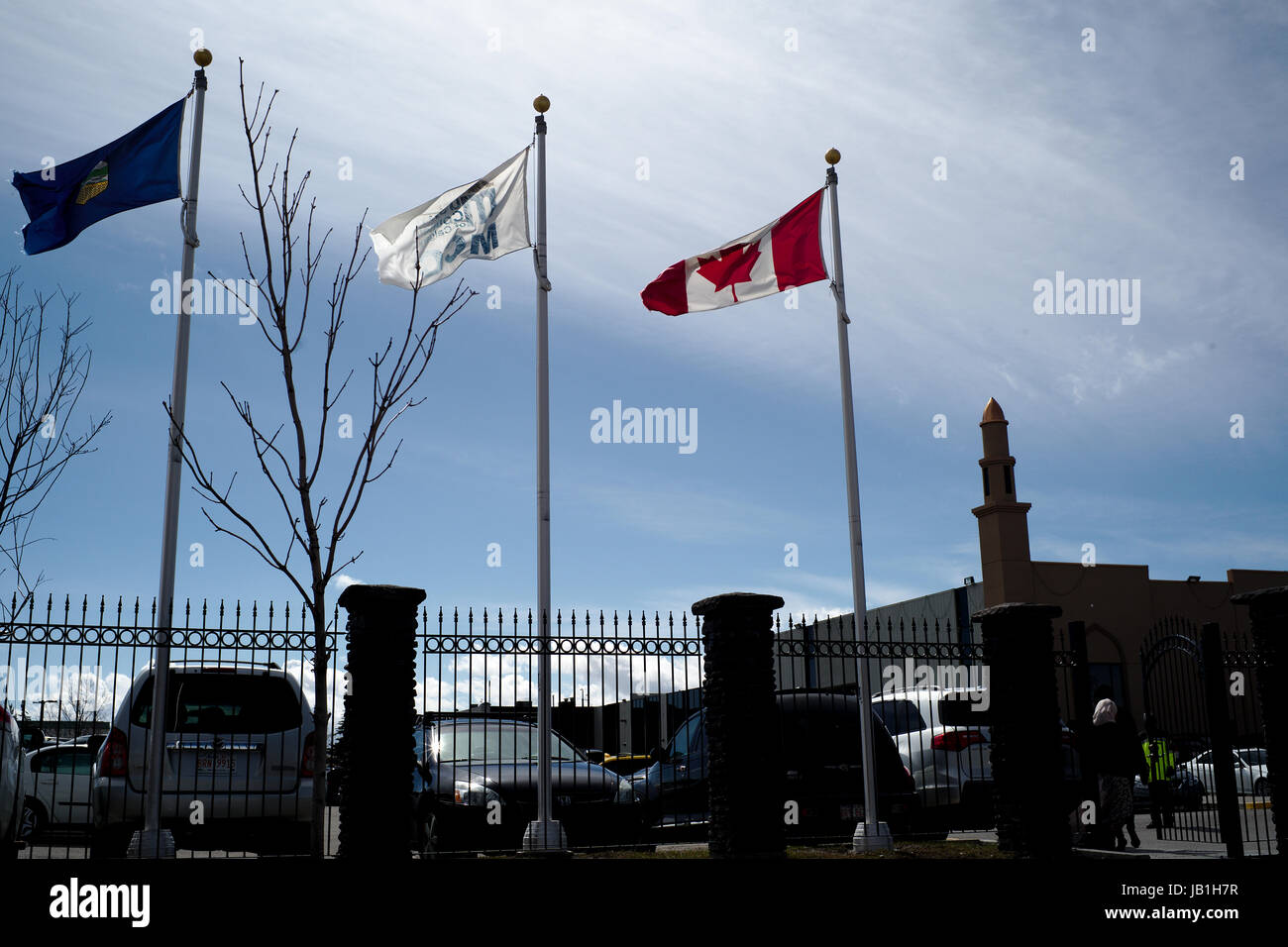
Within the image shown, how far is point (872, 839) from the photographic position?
12312 millimetres

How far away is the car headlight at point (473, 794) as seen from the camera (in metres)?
11.2

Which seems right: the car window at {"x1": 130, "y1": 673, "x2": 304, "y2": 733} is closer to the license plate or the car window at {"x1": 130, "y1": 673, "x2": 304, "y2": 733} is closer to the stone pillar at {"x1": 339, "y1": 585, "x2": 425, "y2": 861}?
the license plate

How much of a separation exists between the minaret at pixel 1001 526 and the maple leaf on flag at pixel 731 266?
25261mm

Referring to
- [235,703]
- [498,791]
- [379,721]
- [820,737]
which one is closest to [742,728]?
[820,737]

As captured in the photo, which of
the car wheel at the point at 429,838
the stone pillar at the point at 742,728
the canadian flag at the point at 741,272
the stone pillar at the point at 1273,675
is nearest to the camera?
the car wheel at the point at 429,838

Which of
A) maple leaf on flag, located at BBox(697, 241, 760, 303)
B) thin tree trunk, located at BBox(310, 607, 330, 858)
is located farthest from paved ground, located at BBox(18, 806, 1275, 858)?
maple leaf on flag, located at BBox(697, 241, 760, 303)

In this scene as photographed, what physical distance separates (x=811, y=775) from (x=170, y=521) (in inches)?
295

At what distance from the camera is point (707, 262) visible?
14719 millimetres

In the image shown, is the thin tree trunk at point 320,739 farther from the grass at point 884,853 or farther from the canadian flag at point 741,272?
the canadian flag at point 741,272

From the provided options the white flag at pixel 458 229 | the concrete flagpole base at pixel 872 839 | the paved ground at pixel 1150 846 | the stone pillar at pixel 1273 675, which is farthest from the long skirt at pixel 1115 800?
the white flag at pixel 458 229

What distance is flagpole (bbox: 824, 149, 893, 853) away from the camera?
12.3m

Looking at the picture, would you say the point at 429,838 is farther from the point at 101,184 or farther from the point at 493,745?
the point at 101,184
